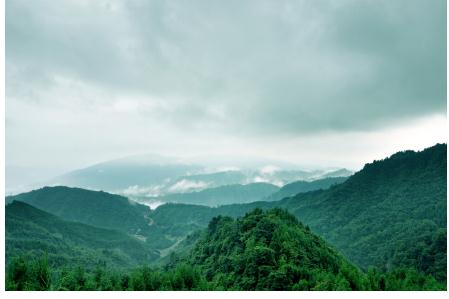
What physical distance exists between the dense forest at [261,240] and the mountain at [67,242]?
0.88 ft

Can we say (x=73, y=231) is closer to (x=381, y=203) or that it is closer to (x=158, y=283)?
(x=381, y=203)

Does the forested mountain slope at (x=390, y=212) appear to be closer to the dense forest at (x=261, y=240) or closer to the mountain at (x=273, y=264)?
the dense forest at (x=261, y=240)

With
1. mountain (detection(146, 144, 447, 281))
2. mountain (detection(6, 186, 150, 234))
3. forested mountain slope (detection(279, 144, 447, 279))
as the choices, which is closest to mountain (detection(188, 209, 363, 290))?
forested mountain slope (detection(279, 144, 447, 279))

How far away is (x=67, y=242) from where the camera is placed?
220 ft

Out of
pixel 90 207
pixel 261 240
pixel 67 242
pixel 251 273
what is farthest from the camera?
pixel 90 207

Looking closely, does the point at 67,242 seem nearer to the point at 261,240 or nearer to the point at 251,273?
the point at 261,240

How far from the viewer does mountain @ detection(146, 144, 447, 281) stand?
3275 centimetres

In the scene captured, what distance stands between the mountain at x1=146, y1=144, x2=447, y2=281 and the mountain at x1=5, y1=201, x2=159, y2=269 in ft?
116

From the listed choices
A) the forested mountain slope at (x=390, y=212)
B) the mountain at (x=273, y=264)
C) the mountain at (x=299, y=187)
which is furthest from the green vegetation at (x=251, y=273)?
the mountain at (x=299, y=187)

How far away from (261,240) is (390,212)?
4670 cm

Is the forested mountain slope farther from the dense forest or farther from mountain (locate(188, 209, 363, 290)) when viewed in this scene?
mountain (locate(188, 209, 363, 290))

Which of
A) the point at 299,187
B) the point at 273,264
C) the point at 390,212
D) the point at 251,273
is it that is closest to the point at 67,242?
the point at 390,212

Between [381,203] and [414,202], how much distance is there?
5.79 m
